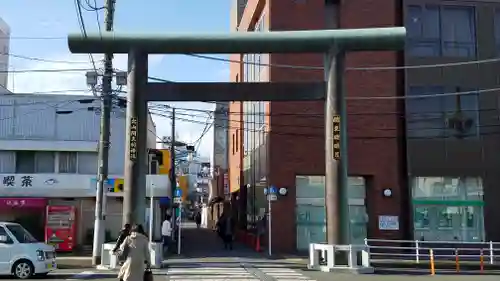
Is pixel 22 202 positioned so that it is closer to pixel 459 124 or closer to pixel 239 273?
pixel 239 273

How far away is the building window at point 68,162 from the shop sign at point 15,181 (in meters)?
1.47

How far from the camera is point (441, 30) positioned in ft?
103

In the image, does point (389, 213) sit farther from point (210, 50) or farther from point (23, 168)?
point (23, 168)

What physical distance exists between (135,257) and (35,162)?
20.4 m

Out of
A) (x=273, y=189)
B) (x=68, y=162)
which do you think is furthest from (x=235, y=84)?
(x=68, y=162)

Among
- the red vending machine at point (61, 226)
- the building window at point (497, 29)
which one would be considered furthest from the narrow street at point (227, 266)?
the building window at point (497, 29)

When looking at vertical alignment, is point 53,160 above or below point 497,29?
below

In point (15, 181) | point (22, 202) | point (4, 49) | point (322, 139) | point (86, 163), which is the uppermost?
point (4, 49)

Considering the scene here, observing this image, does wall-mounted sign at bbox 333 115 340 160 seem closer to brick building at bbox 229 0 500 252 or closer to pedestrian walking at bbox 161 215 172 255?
brick building at bbox 229 0 500 252

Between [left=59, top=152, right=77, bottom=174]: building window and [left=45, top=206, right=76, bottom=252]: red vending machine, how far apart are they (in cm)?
239

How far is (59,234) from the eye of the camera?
28.7 m

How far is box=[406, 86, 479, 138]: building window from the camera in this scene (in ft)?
101

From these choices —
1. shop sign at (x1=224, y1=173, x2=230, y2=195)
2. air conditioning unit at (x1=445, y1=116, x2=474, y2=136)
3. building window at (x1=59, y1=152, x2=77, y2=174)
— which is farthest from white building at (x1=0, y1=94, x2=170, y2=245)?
shop sign at (x1=224, y1=173, x2=230, y2=195)

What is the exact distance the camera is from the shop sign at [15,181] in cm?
2980
